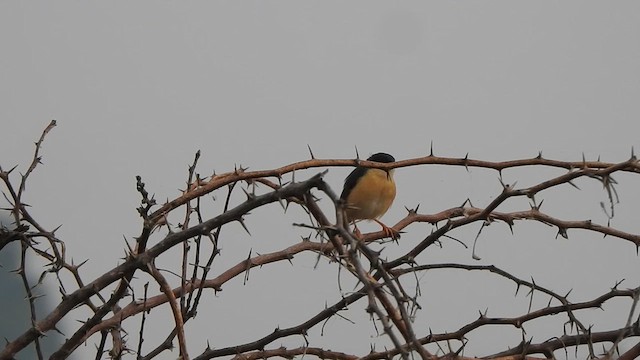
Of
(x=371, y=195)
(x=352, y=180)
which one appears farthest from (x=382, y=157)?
(x=371, y=195)

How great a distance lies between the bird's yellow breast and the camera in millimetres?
5715

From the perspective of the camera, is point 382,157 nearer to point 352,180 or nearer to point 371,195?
point 352,180

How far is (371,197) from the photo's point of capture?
571 cm

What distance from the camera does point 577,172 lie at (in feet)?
6.61

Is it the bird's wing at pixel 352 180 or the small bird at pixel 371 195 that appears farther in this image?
the bird's wing at pixel 352 180

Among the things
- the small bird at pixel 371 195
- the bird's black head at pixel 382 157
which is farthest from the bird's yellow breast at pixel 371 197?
the bird's black head at pixel 382 157

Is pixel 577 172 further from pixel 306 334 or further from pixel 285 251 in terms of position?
pixel 285 251

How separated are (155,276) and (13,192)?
3.02 feet

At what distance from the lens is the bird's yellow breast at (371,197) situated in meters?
5.71

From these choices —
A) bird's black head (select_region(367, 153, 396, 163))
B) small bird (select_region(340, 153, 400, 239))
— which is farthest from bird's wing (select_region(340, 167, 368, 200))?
bird's black head (select_region(367, 153, 396, 163))

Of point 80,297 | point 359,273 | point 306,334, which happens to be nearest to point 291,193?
point 359,273

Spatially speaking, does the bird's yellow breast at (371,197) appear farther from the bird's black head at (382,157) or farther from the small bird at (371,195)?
the bird's black head at (382,157)

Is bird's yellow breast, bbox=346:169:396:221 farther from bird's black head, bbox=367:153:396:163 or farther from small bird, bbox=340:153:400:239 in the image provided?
bird's black head, bbox=367:153:396:163

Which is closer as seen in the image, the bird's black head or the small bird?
the small bird
